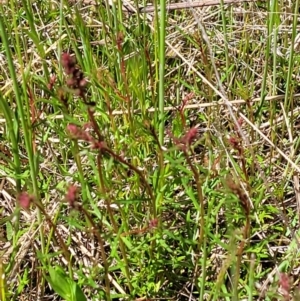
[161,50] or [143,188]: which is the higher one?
[161,50]

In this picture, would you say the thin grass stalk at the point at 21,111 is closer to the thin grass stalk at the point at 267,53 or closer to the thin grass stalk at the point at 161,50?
the thin grass stalk at the point at 161,50

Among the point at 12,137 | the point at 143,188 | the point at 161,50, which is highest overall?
the point at 161,50

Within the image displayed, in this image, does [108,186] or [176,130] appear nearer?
[108,186]

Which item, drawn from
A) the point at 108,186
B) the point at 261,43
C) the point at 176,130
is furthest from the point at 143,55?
the point at 261,43

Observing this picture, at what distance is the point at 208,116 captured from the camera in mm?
1242

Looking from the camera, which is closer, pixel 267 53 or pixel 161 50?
pixel 161 50

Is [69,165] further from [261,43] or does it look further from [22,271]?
[261,43]

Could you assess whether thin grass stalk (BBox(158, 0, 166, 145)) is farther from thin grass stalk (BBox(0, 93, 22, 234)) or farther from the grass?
thin grass stalk (BBox(0, 93, 22, 234))

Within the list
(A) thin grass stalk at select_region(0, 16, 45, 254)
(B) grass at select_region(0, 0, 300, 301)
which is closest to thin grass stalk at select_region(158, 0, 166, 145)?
(B) grass at select_region(0, 0, 300, 301)

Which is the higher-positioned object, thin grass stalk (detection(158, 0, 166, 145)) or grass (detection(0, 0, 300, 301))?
thin grass stalk (detection(158, 0, 166, 145))

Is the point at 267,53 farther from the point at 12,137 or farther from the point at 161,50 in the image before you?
the point at 12,137

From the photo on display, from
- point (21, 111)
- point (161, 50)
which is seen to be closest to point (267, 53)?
point (161, 50)

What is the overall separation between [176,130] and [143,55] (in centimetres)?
15

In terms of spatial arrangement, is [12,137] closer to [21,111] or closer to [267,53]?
[21,111]
